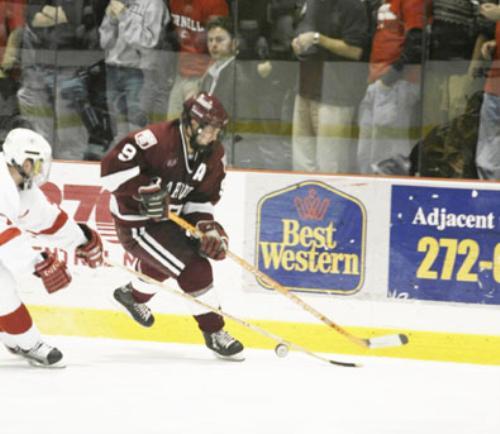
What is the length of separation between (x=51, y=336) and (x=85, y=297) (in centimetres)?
22

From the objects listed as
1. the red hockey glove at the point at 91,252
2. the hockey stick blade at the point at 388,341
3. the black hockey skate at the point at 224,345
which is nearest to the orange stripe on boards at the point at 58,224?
the red hockey glove at the point at 91,252

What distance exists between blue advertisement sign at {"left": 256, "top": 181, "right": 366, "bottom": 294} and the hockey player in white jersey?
88 cm

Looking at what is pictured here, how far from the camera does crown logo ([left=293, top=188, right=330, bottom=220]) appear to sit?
19.3ft

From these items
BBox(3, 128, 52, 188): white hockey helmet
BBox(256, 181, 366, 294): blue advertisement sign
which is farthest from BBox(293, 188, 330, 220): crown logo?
BBox(3, 128, 52, 188): white hockey helmet

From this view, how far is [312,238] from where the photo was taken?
19.3 ft

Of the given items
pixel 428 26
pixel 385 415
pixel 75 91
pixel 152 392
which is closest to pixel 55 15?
pixel 75 91

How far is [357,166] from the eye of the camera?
594 centimetres

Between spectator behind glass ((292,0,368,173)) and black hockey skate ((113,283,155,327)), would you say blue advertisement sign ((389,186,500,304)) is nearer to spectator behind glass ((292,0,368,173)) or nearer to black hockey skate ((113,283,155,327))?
spectator behind glass ((292,0,368,173))

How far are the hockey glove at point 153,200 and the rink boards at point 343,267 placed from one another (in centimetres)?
49

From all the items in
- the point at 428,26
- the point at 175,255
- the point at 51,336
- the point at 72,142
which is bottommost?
the point at 51,336

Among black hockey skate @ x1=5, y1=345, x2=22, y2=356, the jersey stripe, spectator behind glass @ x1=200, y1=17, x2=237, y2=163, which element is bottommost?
black hockey skate @ x1=5, y1=345, x2=22, y2=356

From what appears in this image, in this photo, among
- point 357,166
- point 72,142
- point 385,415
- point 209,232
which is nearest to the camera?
point 385,415

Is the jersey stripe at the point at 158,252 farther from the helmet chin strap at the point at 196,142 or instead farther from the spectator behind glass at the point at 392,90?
the spectator behind glass at the point at 392,90

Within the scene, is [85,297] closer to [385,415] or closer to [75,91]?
[75,91]
